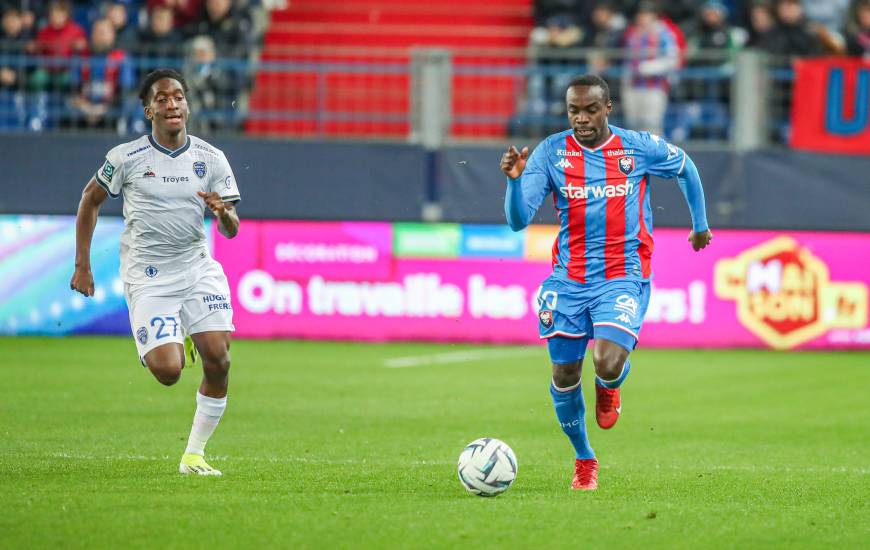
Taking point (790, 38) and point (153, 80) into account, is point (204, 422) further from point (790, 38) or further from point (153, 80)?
point (790, 38)

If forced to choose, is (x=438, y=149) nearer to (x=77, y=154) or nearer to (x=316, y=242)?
(x=316, y=242)

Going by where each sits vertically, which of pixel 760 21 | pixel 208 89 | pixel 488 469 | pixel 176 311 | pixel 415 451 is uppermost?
pixel 760 21

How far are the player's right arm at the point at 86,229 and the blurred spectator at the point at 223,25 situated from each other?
1146 cm

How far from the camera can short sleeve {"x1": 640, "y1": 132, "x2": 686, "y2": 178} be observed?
848 centimetres

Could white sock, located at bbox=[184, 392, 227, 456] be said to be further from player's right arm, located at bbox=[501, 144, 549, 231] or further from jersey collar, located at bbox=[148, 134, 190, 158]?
player's right arm, located at bbox=[501, 144, 549, 231]

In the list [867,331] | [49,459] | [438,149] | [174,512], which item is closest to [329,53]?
[438,149]

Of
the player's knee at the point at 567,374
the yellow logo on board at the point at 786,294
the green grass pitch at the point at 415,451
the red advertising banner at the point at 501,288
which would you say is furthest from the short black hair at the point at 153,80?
the yellow logo on board at the point at 786,294

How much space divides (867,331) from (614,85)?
4.28 metres

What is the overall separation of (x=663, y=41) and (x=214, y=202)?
39.1 feet

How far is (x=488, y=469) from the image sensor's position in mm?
7891

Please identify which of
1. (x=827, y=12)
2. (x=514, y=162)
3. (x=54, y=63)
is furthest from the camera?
(x=827, y=12)

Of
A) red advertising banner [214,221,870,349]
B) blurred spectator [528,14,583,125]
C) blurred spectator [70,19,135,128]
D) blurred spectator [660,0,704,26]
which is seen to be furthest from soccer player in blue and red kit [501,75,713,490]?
blurred spectator [660,0,704,26]

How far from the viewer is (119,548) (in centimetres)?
645

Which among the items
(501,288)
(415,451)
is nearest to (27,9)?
(501,288)
